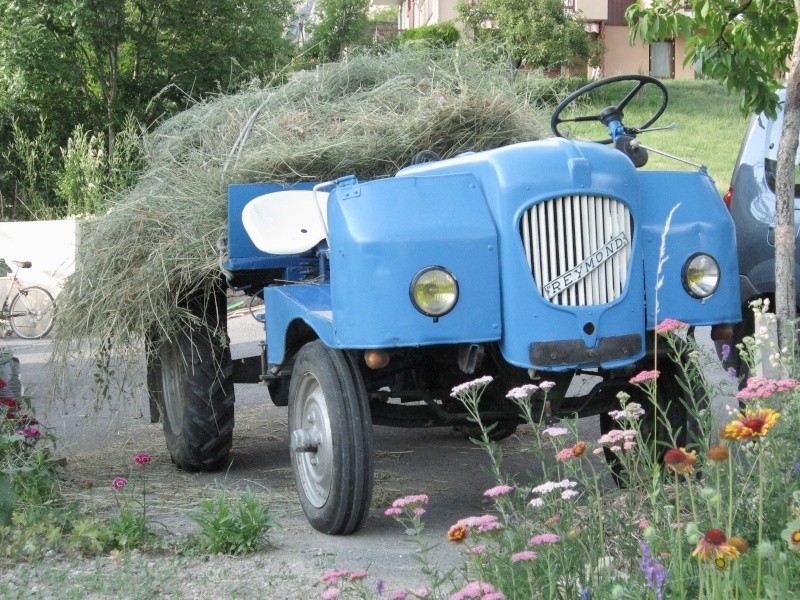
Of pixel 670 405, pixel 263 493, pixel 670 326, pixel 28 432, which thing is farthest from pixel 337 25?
pixel 670 326

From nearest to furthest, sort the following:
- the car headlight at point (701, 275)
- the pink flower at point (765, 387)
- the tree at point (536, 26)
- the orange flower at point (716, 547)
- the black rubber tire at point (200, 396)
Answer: the orange flower at point (716, 547), the pink flower at point (765, 387), the car headlight at point (701, 275), the black rubber tire at point (200, 396), the tree at point (536, 26)

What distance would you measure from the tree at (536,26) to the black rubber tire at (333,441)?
2703cm

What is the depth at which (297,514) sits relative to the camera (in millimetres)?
4809

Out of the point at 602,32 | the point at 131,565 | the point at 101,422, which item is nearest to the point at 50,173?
the point at 101,422

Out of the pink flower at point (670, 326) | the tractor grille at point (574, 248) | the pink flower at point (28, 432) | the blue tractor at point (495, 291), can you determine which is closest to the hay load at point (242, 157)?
the pink flower at point (28, 432)

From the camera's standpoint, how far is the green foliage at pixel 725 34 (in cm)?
483

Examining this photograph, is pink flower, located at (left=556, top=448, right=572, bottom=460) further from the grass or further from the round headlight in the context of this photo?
the grass

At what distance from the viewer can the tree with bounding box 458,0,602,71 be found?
3165 cm

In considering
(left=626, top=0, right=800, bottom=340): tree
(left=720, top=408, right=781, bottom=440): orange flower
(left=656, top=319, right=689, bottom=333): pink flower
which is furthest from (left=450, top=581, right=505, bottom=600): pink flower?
(left=626, top=0, right=800, bottom=340): tree

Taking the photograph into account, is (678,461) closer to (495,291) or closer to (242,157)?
(495,291)

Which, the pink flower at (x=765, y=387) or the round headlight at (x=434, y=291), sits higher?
the round headlight at (x=434, y=291)

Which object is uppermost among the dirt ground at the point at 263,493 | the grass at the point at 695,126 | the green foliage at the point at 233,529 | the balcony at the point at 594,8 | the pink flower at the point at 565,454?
the balcony at the point at 594,8

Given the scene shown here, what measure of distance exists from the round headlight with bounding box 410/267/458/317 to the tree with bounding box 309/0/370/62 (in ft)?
55.0

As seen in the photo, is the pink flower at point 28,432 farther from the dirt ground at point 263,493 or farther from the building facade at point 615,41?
the building facade at point 615,41
